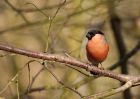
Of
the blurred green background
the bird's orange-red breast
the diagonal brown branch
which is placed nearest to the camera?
the diagonal brown branch

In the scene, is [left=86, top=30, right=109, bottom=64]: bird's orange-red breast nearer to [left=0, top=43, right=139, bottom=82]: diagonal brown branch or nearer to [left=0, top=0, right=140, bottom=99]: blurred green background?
[left=0, top=43, right=139, bottom=82]: diagonal brown branch

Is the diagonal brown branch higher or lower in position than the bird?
lower

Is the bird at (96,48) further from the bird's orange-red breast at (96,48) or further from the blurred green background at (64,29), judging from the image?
the blurred green background at (64,29)

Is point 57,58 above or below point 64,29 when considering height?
below

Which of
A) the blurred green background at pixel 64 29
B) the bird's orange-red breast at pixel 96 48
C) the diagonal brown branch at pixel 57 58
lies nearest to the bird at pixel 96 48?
the bird's orange-red breast at pixel 96 48

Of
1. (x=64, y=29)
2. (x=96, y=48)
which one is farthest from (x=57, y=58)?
(x=64, y=29)

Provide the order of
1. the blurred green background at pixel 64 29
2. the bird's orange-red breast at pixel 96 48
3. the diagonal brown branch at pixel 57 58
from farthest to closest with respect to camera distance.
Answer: the blurred green background at pixel 64 29, the bird's orange-red breast at pixel 96 48, the diagonal brown branch at pixel 57 58

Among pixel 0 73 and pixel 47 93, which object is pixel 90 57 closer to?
pixel 47 93

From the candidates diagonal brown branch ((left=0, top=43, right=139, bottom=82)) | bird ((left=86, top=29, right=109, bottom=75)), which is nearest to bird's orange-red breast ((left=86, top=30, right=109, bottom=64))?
bird ((left=86, top=29, right=109, bottom=75))

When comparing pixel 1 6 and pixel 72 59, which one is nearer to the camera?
pixel 72 59

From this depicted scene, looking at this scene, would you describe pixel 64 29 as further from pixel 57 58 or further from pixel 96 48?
pixel 57 58

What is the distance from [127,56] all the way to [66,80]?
885 mm

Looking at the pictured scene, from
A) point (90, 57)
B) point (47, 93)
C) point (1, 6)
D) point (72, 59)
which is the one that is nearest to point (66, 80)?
point (47, 93)

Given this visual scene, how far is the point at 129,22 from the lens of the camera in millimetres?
6422
